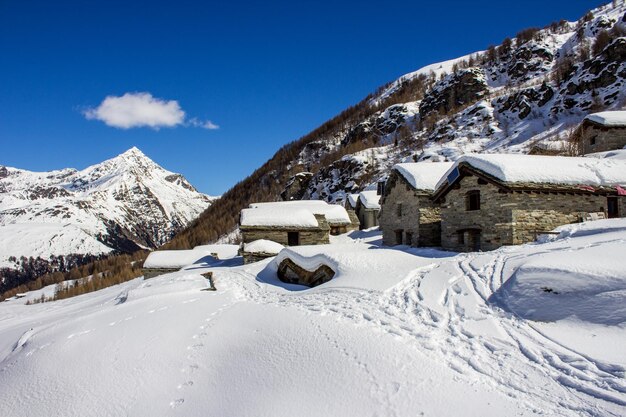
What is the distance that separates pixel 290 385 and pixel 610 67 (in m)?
67.9

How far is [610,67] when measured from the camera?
177ft

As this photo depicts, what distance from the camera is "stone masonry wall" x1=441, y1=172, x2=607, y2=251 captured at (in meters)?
18.6

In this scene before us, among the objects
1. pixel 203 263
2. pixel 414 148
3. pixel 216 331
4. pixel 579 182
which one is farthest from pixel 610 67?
pixel 216 331

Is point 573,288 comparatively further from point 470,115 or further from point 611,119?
point 470,115

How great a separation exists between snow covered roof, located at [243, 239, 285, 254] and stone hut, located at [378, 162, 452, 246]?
854 cm

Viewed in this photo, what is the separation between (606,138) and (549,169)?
792 inches

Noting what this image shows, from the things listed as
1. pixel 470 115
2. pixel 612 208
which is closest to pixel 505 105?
pixel 470 115

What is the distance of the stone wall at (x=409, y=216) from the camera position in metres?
24.5

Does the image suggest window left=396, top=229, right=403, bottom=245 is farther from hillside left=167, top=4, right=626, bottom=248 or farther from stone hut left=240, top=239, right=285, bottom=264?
hillside left=167, top=4, right=626, bottom=248

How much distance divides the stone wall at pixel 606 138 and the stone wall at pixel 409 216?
20.7 metres

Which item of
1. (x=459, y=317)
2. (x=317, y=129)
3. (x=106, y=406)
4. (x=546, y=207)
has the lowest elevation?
(x=106, y=406)

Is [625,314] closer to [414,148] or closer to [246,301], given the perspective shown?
[246,301]

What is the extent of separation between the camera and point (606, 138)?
33500 mm

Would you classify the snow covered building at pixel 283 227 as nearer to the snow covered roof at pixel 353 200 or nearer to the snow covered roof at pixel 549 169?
the snow covered roof at pixel 549 169
